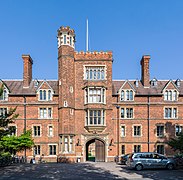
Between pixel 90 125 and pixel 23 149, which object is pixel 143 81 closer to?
pixel 90 125

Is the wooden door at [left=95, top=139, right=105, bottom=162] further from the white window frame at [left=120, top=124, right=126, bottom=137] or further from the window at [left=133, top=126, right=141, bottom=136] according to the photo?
the window at [left=133, top=126, right=141, bottom=136]

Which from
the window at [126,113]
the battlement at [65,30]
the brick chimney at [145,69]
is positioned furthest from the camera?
the brick chimney at [145,69]

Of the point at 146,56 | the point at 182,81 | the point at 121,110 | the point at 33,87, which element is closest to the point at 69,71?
the point at 33,87

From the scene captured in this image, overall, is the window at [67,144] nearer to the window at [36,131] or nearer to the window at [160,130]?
the window at [36,131]

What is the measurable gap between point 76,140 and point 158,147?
446 inches

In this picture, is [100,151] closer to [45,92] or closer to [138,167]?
[45,92]

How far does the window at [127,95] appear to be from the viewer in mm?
36375

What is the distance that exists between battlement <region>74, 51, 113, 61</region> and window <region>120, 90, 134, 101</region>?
5.03 m

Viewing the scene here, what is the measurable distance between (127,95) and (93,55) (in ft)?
24.1

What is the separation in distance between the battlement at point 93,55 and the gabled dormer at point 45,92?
5608mm

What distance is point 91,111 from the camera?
1367 inches

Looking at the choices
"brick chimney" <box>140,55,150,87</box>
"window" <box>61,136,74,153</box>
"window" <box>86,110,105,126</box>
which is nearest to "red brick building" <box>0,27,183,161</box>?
"window" <box>86,110,105,126</box>

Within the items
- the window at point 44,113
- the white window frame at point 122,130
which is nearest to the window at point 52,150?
the window at point 44,113

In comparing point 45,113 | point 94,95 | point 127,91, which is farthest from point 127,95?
point 45,113
